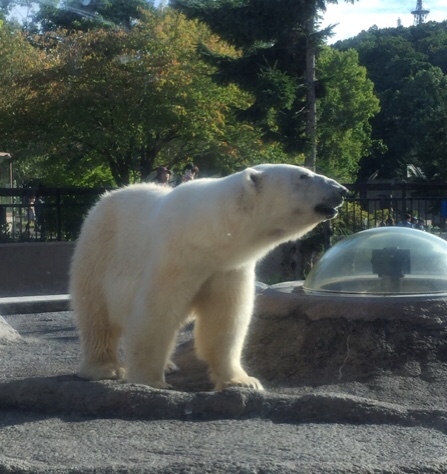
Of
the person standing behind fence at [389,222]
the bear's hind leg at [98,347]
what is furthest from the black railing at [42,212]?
the bear's hind leg at [98,347]

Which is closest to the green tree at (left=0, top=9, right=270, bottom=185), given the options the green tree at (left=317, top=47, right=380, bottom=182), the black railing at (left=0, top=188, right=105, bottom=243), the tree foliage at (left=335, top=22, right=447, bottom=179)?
the black railing at (left=0, top=188, right=105, bottom=243)

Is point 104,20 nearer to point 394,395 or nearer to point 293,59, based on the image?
point 293,59

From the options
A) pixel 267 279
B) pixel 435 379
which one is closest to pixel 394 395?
pixel 435 379

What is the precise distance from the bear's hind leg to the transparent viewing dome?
1616 millimetres

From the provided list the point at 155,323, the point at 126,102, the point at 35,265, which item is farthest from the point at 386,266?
the point at 126,102

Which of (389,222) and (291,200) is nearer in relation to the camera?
(291,200)

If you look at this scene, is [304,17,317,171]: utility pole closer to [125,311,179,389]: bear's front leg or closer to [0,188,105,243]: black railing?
[0,188,105,243]: black railing

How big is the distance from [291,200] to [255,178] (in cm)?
24

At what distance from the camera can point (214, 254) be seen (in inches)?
195

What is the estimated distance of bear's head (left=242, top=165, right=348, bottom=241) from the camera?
495 cm

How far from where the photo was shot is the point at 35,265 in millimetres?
15117

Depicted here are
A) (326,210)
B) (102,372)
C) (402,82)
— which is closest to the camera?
(326,210)

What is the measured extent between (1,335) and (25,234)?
7.60 m

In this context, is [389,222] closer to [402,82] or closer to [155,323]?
[155,323]
